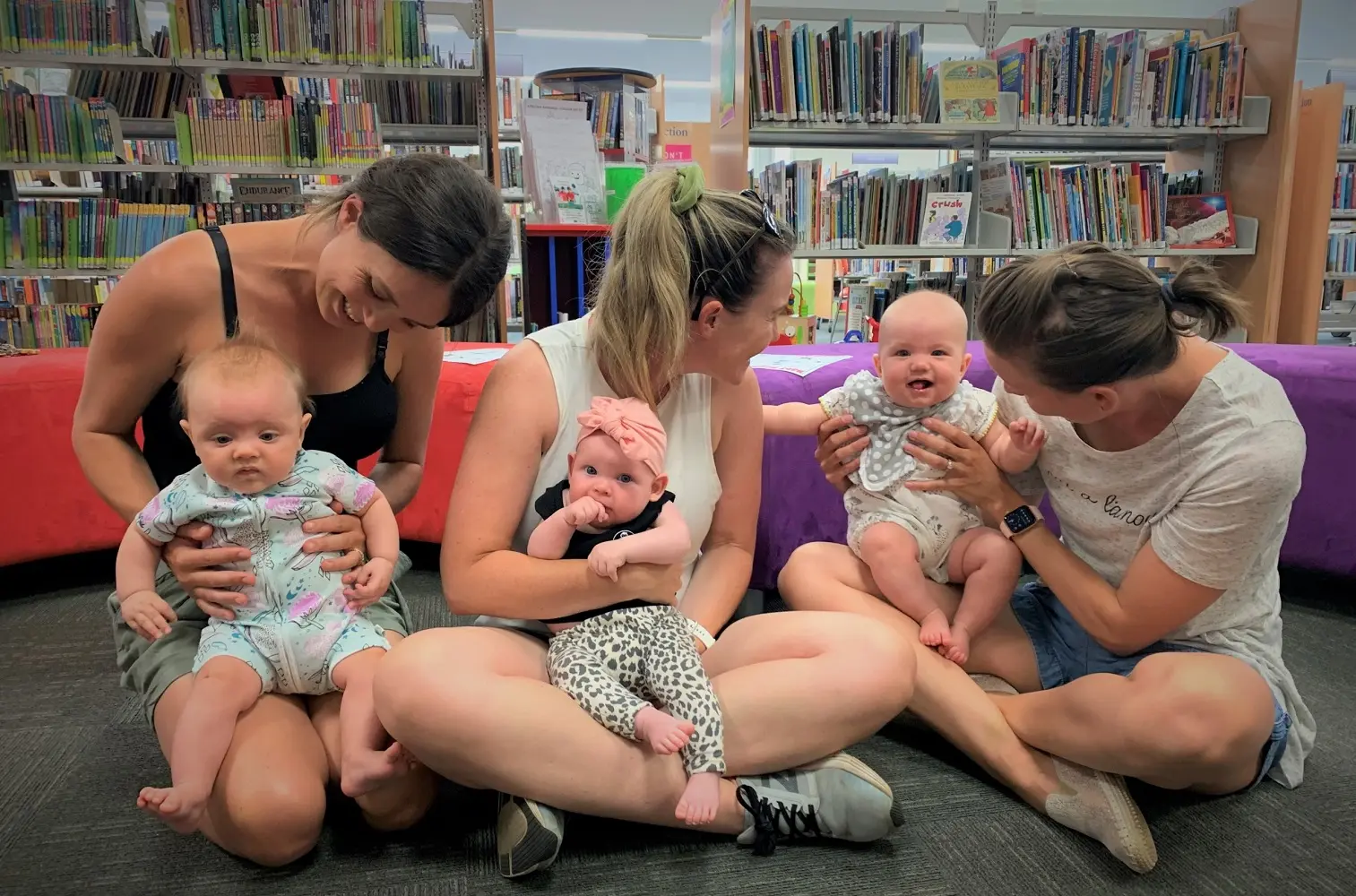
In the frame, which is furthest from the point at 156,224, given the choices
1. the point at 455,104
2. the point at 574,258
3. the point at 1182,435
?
the point at 1182,435

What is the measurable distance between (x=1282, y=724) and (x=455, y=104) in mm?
4313

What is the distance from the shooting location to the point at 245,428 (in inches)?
48.2

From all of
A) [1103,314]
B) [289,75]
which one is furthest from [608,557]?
[289,75]

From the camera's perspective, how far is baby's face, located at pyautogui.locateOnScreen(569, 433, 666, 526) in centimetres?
117

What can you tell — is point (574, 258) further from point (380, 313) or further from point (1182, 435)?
point (1182, 435)

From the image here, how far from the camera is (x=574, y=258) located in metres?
3.27

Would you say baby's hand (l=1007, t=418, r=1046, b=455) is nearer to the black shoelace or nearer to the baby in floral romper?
the black shoelace

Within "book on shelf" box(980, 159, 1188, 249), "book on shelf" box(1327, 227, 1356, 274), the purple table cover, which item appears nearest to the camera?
the purple table cover

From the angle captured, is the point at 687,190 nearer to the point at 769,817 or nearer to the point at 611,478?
the point at 611,478

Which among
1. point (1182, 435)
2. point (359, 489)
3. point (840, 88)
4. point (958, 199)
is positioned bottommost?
point (359, 489)

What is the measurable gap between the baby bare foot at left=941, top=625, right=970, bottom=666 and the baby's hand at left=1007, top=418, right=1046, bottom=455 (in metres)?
0.33

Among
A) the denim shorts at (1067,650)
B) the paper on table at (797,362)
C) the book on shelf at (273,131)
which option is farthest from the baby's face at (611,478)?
the book on shelf at (273,131)

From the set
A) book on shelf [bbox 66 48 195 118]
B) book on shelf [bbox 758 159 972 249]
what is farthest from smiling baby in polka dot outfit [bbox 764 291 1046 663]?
book on shelf [bbox 66 48 195 118]

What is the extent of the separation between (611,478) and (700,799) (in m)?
0.43
